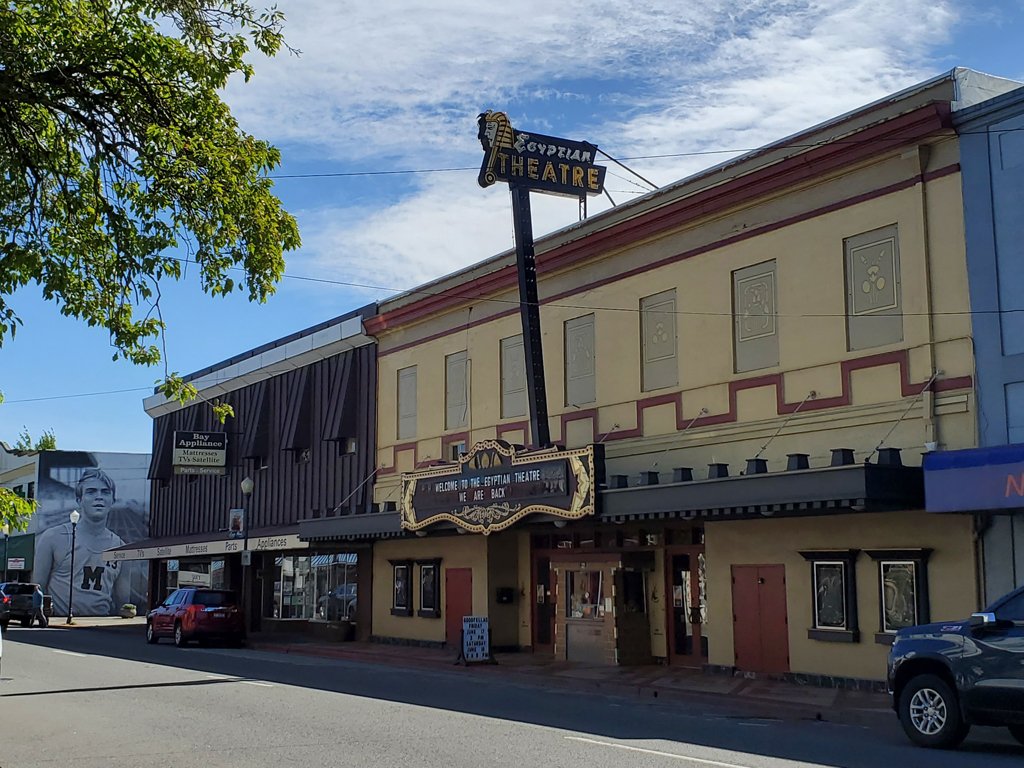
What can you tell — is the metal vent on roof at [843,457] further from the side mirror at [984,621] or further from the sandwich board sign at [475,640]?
the sandwich board sign at [475,640]

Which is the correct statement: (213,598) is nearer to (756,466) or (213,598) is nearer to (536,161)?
(536,161)

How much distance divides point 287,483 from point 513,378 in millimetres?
11523

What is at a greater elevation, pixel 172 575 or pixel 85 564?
pixel 85 564

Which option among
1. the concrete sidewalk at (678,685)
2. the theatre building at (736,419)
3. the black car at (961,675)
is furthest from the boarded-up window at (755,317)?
the black car at (961,675)

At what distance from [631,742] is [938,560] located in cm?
687

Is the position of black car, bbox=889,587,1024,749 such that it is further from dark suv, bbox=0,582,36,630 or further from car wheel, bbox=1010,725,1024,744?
dark suv, bbox=0,582,36,630

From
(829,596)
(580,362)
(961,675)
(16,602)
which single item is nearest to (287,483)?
(580,362)

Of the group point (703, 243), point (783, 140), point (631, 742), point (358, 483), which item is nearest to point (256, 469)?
point (358, 483)

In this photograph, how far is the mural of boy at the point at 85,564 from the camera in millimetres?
57625

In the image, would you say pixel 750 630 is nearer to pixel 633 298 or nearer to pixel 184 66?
pixel 633 298

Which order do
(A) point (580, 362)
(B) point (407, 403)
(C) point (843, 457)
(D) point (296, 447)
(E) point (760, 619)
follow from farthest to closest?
(D) point (296, 447) < (B) point (407, 403) < (A) point (580, 362) < (E) point (760, 619) < (C) point (843, 457)

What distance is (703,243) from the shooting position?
816 inches

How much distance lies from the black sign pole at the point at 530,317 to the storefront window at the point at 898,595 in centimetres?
708

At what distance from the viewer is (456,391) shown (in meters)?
27.4
